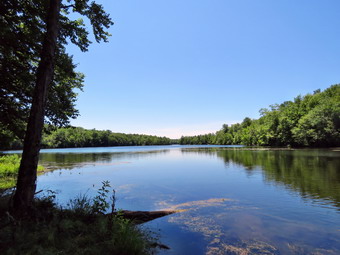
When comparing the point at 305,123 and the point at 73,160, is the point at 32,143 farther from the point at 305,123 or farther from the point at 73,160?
the point at 305,123

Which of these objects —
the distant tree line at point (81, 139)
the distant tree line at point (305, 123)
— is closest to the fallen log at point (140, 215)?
the distant tree line at point (305, 123)

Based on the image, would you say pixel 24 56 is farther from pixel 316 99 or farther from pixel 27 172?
pixel 316 99

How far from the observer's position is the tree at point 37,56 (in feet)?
19.0

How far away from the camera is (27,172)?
5738mm

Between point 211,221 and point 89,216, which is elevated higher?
point 89,216

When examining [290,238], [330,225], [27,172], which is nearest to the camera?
[27,172]

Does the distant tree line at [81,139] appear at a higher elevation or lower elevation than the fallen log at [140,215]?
higher

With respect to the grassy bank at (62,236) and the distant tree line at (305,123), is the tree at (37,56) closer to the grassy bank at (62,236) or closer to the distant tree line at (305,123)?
the grassy bank at (62,236)

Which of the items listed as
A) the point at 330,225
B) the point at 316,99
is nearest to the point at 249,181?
the point at 330,225

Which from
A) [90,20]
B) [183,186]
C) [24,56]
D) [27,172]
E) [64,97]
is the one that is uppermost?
[90,20]

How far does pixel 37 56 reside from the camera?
935cm

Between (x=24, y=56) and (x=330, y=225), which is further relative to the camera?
(x=24, y=56)

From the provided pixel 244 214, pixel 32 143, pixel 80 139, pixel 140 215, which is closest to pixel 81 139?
pixel 80 139

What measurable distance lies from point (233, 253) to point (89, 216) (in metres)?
5.07
